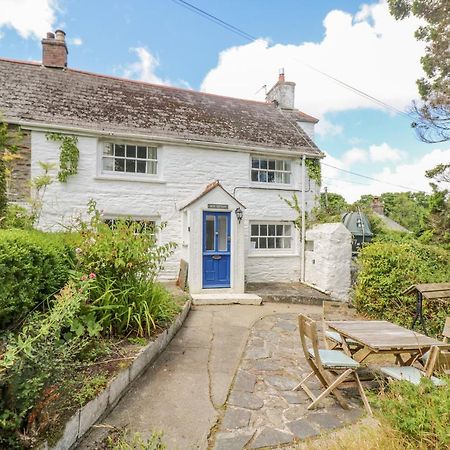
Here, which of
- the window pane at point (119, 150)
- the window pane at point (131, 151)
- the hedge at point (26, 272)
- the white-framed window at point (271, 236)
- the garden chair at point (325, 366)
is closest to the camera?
the hedge at point (26, 272)

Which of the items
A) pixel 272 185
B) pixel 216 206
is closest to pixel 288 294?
pixel 216 206

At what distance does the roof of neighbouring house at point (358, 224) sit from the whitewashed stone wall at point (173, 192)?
217 cm

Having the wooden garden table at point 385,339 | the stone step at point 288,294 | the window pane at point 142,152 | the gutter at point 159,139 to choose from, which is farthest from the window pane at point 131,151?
the wooden garden table at point 385,339

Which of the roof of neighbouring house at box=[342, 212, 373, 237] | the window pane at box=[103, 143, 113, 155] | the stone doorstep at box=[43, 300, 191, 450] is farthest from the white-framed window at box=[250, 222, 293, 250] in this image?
the stone doorstep at box=[43, 300, 191, 450]

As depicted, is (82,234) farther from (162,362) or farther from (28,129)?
(28,129)

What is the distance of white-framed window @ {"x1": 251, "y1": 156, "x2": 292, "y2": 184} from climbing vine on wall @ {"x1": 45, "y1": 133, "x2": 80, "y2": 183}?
637 centimetres

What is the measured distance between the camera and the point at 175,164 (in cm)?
1122

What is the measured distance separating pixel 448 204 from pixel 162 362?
40.6ft

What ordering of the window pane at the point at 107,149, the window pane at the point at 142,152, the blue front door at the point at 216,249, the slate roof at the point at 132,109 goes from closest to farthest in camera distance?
1. the blue front door at the point at 216,249
2. the slate roof at the point at 132,109
3. the window pane at the point at 107,149
4. the window pane at the point at 142,152

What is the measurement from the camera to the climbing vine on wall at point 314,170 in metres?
12.8

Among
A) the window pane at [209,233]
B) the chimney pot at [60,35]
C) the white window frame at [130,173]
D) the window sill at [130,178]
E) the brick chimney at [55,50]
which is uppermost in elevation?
the chimney pot at [60,35]

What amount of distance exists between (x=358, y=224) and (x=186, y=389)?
11.4 metres

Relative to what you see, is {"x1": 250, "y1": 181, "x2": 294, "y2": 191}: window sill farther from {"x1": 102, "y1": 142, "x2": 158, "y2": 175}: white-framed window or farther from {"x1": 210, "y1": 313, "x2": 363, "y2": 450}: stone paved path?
{"x1": 210, "y1": 313, "x2": 363, "y2": 450}: stone paved path

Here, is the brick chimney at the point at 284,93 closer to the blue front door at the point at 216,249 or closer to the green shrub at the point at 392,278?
the blue front door at the point at 216,249
